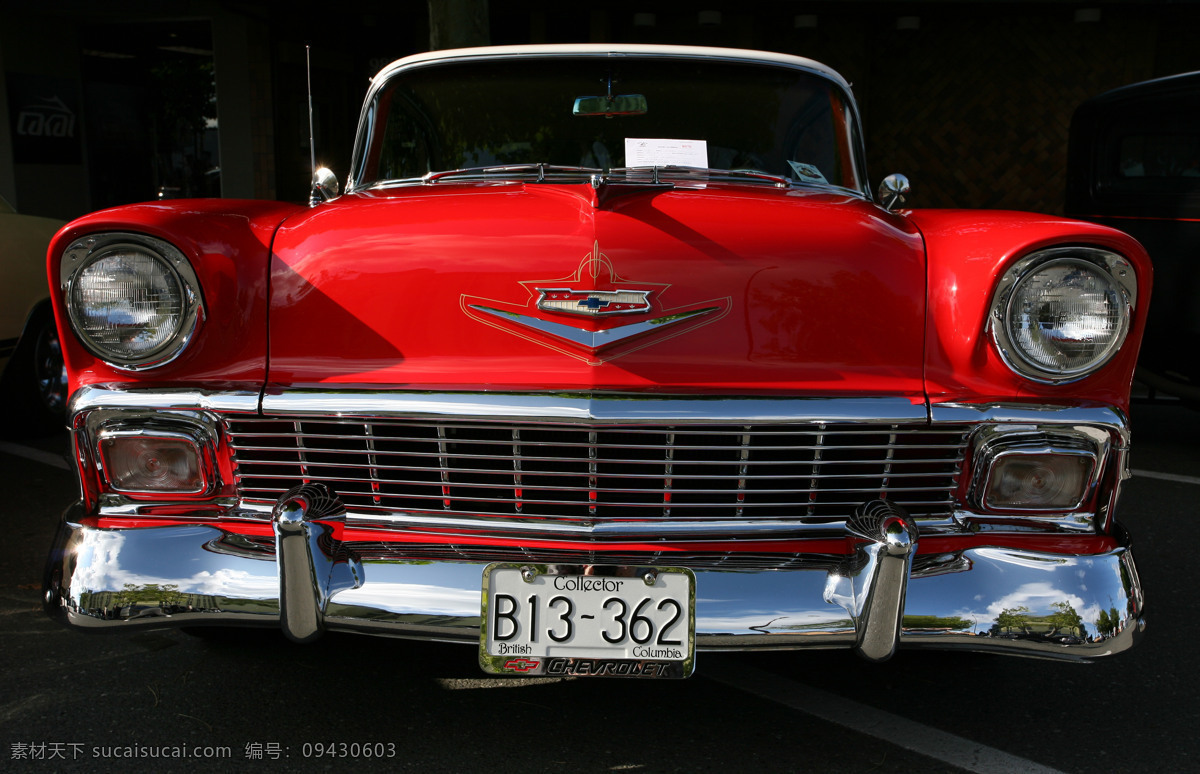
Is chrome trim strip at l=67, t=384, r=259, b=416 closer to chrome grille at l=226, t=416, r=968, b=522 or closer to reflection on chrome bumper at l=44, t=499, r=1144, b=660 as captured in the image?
chrome grille at l=226, t=416, r=968, b=522

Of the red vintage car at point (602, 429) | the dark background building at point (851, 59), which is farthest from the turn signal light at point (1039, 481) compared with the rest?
the dark background building at point (851, 59)

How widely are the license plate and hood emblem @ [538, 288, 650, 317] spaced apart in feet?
1.53

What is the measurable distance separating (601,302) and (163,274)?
2.74ft

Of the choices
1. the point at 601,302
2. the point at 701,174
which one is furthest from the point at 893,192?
the point at 601,302

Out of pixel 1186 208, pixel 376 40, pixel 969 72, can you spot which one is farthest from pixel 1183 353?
pixel 376 40

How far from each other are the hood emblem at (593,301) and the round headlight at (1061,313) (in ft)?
2.20

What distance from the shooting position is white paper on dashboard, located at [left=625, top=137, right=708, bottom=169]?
8.48ft

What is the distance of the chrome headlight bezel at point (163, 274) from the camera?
75.4 inches

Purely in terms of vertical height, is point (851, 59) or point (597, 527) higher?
point (851, 59)

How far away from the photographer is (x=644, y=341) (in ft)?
6.16

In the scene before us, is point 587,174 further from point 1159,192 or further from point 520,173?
point 1159,192

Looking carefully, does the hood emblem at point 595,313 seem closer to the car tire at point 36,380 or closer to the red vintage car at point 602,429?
the red vintage car at point 602,429

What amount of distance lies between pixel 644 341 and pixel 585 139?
1119 mm

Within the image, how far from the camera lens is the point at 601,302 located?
1.86 m
